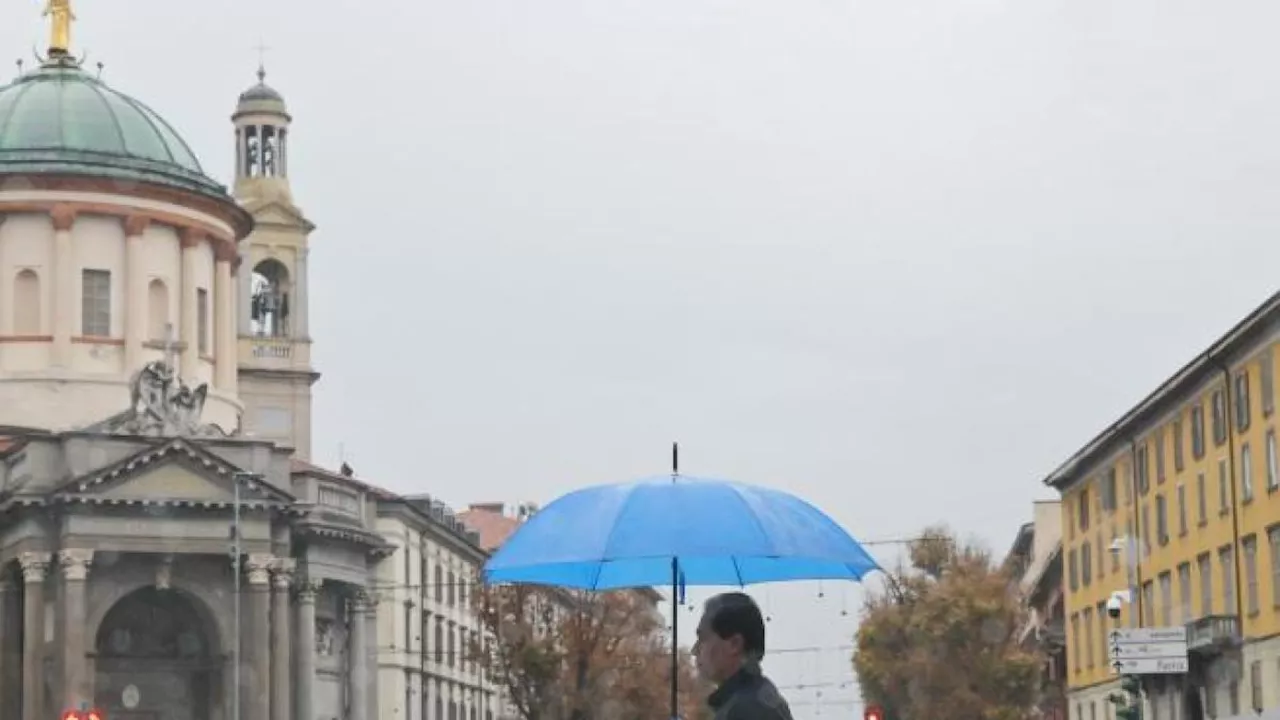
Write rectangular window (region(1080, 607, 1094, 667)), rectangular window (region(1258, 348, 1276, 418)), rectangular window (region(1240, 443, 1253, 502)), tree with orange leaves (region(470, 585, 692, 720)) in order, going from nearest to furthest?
rectangular window (region(1258, 348, 1276, 418))
rectangular window (region(1240, 443, 1253, 502))
tree with orange leaves (region(470, 585, 692, 720))
rectangular window (region(1080, 607, 1094, 667))

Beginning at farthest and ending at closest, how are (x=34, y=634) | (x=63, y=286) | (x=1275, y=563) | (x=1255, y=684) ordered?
(x=63, y=286) → (x=34, y=634) → (x=1255, y=684) → (x=1275, y=563)

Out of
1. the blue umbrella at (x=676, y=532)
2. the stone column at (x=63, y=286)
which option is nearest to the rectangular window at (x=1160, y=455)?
the stone column at (x=63, y=286)

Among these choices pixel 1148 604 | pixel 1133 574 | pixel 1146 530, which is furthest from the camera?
pixel 1148 604

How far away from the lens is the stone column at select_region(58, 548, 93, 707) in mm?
62219

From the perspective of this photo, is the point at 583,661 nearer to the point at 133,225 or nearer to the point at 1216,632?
the point at 133,225

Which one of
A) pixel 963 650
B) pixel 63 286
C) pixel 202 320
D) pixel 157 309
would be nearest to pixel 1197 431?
pixel 963 650

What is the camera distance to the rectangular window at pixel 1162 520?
217 ft

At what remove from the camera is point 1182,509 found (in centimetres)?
6400

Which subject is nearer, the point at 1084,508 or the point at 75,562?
the point at 75,562

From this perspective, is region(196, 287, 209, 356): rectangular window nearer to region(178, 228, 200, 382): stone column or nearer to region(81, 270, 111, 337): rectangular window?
region(178, 228, 200, 382): stone column

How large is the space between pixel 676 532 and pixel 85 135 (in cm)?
5898

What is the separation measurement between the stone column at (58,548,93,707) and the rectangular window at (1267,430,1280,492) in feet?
99.2

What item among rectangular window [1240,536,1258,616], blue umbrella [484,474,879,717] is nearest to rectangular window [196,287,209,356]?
rectangular window [1240,536,1258,616]

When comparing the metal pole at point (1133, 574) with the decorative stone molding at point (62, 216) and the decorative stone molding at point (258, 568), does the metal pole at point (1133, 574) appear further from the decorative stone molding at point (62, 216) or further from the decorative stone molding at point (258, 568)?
the decorative stone molding at point (62, 216)
